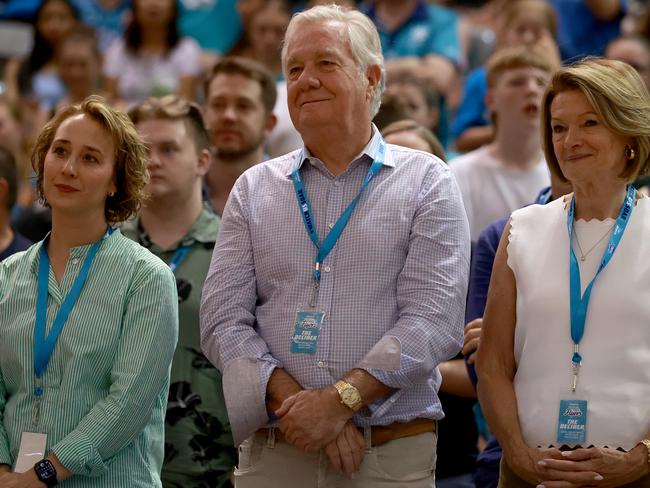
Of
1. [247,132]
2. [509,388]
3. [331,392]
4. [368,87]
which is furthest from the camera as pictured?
[247,132]

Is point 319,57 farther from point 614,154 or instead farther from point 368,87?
point 614,154

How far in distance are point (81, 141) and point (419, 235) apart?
0.96 meters

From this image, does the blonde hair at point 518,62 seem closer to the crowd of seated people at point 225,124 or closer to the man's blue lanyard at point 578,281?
the crowd of seated people at point 225,124

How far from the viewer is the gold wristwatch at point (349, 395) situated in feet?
9.42

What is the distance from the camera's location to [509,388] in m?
3.07

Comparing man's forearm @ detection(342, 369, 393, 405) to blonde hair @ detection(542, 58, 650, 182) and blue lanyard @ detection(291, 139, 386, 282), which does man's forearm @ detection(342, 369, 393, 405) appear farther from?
blonde hair @ detection(542, 58, 650, 182)

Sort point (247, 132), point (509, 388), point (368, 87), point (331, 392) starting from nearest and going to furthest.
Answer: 1. point (331, 392)
2. point (509, 388)
3. point (368, 87)
4. point (247, 132)

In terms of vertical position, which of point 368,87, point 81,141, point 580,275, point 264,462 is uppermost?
point 368,87

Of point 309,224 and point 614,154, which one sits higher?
point 614,154

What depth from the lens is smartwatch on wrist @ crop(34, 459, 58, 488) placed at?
293 cm

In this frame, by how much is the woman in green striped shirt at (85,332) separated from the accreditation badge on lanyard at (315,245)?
372 millimetres

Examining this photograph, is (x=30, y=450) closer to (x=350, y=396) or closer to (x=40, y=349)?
(x=40, y=349)

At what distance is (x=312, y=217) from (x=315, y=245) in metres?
0.09

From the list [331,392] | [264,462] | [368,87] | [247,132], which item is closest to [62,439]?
[264,462]
